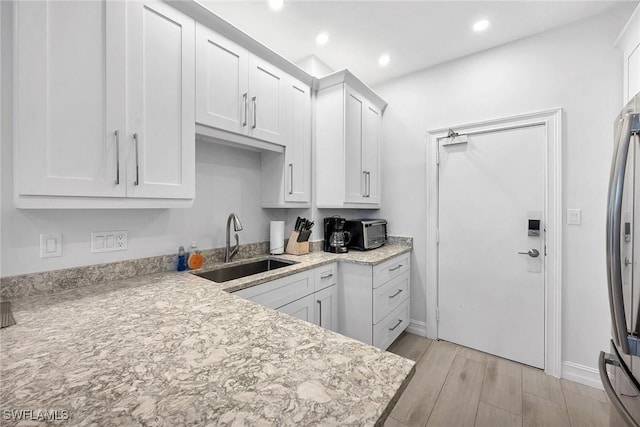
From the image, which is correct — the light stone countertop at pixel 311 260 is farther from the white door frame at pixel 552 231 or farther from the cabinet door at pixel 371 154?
the white door frame at pixel 552 231

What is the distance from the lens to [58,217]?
4.07 ft

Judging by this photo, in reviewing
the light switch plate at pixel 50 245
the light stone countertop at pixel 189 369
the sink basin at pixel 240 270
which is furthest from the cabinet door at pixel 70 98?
the sink basin at pixel 240 270

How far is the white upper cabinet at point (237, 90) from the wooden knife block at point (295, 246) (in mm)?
801

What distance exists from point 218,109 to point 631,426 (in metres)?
2.28

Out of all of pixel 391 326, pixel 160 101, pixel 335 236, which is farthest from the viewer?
pixel 335 236

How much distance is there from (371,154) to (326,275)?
137cm

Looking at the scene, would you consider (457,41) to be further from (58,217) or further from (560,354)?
(58,217)

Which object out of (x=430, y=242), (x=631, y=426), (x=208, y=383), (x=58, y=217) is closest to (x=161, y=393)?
(x=208, y=383)

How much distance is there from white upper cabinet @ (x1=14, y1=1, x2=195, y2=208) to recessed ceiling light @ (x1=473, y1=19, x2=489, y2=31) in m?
2.07

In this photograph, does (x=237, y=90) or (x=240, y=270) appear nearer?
(x=237, y=90)

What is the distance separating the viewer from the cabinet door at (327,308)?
6.31 ft

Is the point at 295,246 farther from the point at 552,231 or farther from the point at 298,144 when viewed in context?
the point at 552,231

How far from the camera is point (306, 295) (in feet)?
5.98

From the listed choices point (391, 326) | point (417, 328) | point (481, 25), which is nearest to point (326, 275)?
point (391, 326)
